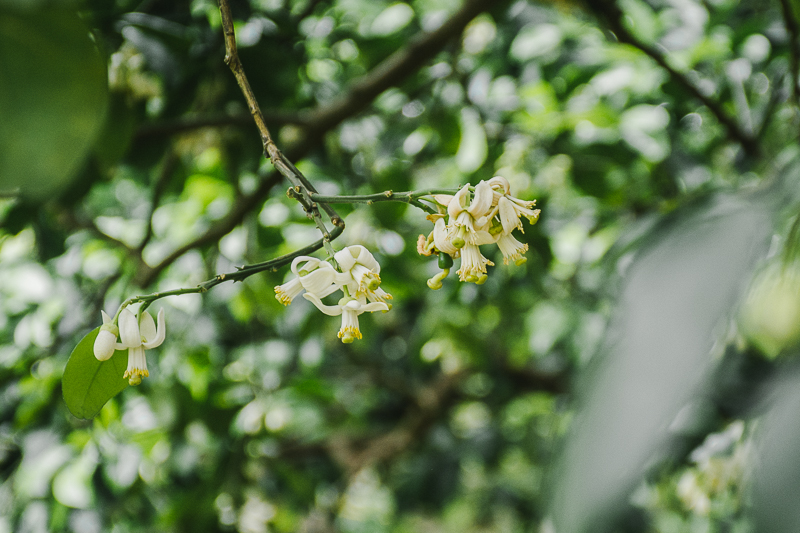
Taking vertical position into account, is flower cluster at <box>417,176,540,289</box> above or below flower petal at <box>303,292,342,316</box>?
above

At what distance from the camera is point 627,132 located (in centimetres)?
106

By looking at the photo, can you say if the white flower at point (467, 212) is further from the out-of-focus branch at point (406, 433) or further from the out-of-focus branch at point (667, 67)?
the out-of-focus branch at point (406, 433)

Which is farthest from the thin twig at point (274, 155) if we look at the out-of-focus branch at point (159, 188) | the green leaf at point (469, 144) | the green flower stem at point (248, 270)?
the green leaf at point (469, 144)

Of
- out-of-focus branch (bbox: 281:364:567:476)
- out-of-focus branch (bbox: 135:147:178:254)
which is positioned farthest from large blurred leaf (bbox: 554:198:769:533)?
out-of-focus branch (bbox: 281:364:567:476)

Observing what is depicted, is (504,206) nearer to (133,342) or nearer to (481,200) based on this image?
(481,200)

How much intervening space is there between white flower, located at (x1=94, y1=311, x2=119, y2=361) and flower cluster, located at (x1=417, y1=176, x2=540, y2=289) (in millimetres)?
198

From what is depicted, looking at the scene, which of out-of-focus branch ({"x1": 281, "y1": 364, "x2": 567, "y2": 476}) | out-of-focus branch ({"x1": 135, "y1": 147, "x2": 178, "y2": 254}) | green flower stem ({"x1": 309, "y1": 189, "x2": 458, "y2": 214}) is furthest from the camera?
out-of-focus branch ({"x1": 281, "y1": 364, "x2": 567, "y2": 476})

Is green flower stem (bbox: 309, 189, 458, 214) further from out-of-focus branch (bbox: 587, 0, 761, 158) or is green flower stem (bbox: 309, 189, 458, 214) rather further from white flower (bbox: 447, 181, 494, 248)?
out-of-focus branch (bbox: 587, 0, 761, 158)

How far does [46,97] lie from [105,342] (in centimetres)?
15

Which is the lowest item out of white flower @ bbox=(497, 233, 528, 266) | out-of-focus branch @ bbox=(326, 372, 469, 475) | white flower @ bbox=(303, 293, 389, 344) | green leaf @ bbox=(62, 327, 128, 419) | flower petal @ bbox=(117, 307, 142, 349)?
out-of-focus branch @ bbox=(326, 372, 469, 475)

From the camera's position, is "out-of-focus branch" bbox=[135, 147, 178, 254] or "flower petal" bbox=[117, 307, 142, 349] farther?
"out-of-focus branch" bbox=[135, 147, 178, 254]

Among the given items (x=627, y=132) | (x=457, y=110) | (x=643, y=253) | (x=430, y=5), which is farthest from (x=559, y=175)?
(x=643, y=253)

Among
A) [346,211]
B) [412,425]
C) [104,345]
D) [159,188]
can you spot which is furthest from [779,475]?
[412,425]

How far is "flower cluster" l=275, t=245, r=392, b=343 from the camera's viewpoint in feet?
1.08
